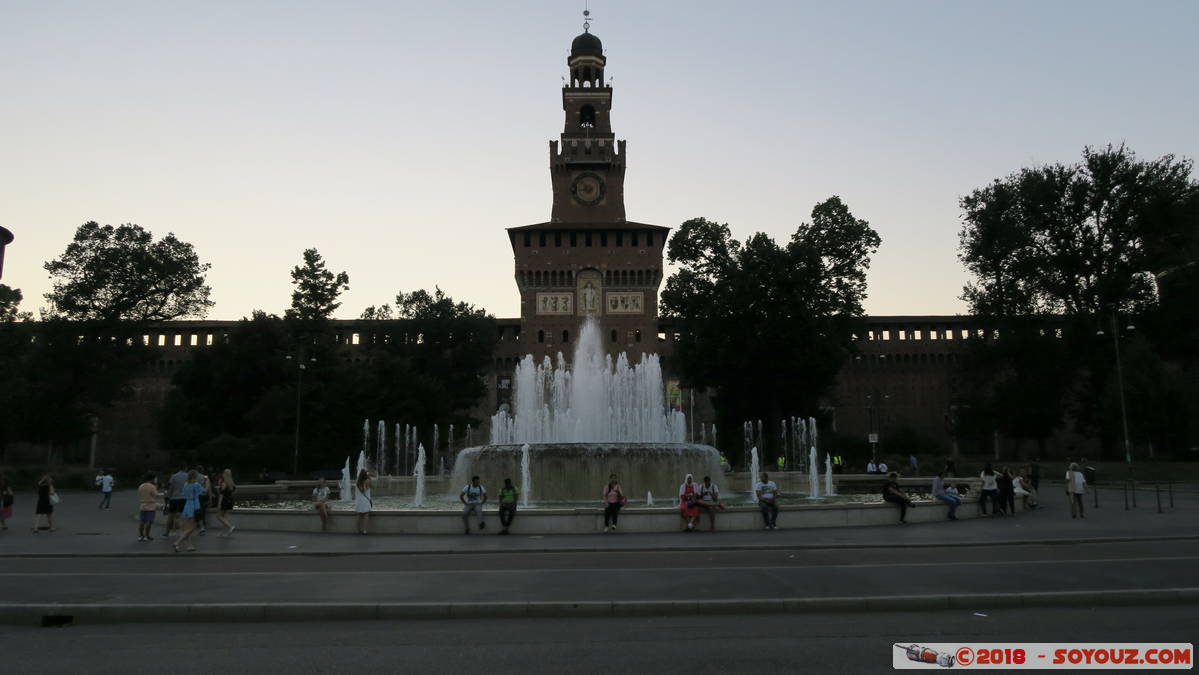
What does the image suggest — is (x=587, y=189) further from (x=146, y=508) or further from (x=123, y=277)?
(x=146, y=508)

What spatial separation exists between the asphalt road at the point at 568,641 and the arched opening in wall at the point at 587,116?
197 ft

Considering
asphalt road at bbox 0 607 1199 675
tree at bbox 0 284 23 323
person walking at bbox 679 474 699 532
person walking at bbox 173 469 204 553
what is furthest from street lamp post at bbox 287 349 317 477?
asphalt road at bbox 0 607 1199 675

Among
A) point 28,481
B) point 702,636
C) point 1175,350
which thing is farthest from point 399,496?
point 1175,350

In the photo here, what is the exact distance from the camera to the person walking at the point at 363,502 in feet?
52.1

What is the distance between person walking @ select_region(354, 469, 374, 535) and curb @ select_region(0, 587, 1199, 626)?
7600mm

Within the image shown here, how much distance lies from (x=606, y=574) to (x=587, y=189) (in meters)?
53.8

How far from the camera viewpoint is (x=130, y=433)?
6184cm

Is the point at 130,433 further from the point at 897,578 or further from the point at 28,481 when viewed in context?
the point at 897,578

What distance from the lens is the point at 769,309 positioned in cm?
4394

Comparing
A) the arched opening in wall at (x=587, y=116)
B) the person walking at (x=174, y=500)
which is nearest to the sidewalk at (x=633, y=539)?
the person walking at (x=174, y=500)

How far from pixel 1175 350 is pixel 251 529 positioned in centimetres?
4380

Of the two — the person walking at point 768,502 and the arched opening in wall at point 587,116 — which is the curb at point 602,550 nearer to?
the person walking at point 768,502

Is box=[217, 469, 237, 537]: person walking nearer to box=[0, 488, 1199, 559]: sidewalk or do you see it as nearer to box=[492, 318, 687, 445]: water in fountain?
box=[0, 488, 1199, 559]: sidewalk

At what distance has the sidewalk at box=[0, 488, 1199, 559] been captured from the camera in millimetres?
13641
